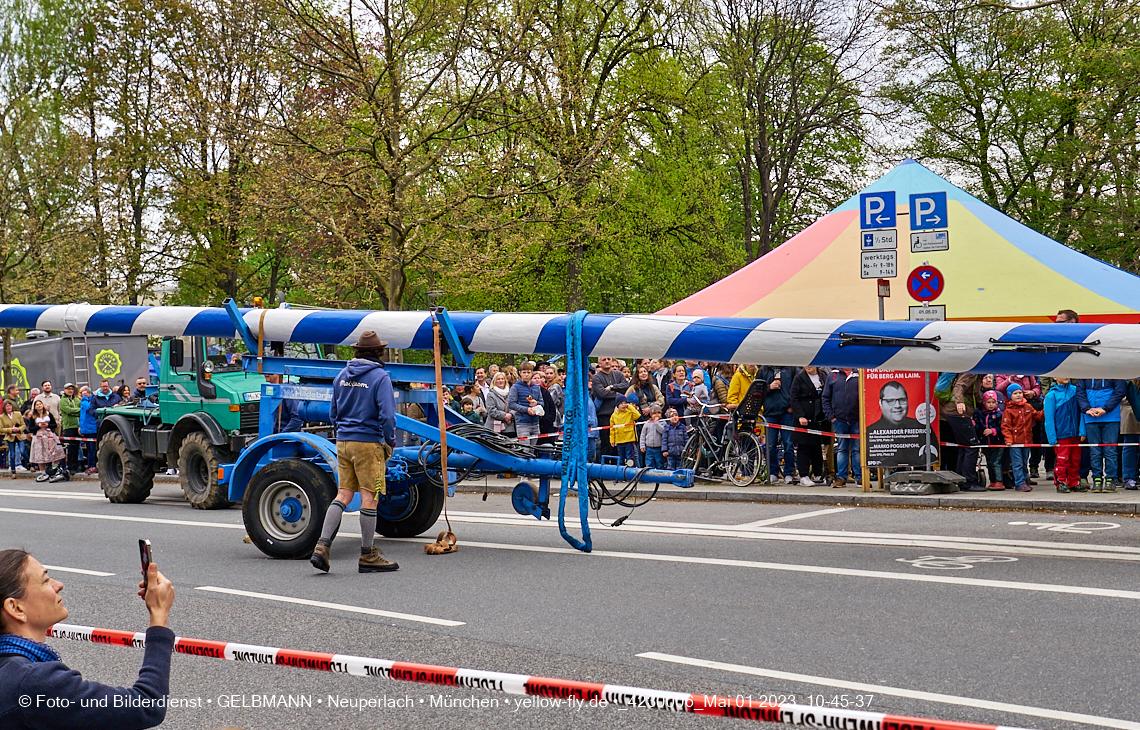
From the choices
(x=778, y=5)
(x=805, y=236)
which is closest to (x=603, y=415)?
(x=805, y=236)

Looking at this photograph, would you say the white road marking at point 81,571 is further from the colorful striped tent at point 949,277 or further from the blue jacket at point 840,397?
the blue jacket at point 840,397

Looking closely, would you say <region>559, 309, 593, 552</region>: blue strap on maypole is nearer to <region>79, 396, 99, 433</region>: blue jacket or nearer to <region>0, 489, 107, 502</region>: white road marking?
<region>0, 489, 107, 502</region>: white road marking

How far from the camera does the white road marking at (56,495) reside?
18.8 m

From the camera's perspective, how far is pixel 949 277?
17906mm

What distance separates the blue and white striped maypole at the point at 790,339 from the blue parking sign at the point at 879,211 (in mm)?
5747

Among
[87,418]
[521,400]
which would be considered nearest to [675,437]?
[521,400]

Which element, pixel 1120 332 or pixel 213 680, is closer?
pixel 213 680

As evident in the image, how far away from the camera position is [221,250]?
37.2 m

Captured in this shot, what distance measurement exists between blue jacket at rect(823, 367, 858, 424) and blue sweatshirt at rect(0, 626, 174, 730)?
1347 centimetres

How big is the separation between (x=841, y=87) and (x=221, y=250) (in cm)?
1971

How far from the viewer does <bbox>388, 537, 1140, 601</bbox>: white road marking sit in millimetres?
8023

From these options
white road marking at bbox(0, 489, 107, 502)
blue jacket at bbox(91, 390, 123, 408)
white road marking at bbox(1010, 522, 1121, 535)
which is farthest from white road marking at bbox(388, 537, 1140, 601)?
blue jacket at bbox(91, 390, 123, 408)

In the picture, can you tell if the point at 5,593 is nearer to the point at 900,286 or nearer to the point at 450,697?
the point at 450,697

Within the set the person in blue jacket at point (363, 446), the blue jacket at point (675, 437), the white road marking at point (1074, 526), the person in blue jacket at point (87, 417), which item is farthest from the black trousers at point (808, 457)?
the person in blue jacket at point (87, 417)
